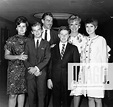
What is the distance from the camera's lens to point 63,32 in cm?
269

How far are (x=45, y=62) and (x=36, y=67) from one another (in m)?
0.14

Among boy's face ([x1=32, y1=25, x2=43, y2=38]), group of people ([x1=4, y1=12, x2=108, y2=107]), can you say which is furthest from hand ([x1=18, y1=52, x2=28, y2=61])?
boy's face ([x1=32, y1=25, x2=43, y2=38])

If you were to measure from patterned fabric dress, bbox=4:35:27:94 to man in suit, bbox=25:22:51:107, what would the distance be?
0.35 feet

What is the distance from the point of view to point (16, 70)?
8.90 feet

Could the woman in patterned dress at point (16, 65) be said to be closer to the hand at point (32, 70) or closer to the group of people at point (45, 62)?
the group of people at point (45, 62)

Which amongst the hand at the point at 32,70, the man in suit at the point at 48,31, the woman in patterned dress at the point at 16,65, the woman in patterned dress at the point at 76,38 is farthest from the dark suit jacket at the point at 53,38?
the hand at the point at 32,70

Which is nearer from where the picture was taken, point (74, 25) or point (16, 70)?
point (16, 70)

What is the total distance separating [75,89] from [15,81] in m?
0.84

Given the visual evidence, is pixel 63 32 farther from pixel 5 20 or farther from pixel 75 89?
pixel 5 20

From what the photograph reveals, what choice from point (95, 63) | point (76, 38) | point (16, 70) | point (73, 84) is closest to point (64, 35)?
point (76, 38)

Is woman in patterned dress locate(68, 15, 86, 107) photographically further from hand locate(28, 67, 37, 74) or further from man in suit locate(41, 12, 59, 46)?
hand locate(28, 67, 37, 74)

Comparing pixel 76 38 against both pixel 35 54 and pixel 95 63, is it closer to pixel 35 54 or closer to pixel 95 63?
pixel 95 63

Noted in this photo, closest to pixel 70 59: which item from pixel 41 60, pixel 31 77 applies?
pixel 41 60

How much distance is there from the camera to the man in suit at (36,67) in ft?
8.62
